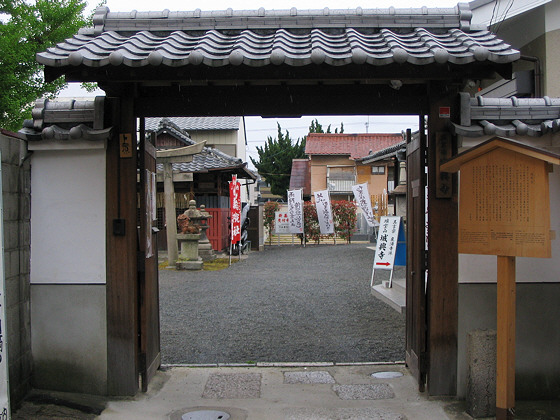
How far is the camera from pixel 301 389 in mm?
5637

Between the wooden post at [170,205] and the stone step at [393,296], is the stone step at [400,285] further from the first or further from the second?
the wooden post at [170,205]

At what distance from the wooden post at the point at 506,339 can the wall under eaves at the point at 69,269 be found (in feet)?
12.6

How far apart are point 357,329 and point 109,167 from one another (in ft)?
17.6

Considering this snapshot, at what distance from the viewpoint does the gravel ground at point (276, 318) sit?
24.3ft

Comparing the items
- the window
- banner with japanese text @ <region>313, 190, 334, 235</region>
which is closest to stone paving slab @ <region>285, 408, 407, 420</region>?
banner with japanese text @ <region>313, 190, 334, 235</region>

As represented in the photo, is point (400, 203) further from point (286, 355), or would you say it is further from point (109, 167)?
point (109, 167)

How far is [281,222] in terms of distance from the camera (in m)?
27.8

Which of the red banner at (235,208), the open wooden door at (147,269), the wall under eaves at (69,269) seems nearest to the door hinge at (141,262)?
the open wooden door at (147,269)

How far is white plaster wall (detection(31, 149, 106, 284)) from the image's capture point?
5262 mm

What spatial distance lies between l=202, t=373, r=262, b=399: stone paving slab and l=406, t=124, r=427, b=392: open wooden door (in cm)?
180

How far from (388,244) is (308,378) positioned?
5.75 m

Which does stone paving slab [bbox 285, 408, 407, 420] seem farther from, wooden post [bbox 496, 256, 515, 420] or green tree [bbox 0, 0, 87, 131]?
green tree [bbox 0, 0, 87, 131]

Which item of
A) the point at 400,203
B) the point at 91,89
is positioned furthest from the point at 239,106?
the point at 91,89

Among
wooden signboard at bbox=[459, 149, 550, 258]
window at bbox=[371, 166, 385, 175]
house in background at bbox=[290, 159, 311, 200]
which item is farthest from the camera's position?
house in background at bbox=[290, 159, 311, 200]
